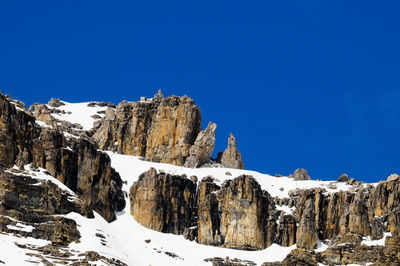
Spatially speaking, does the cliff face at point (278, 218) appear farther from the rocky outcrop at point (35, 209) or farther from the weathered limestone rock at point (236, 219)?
the rocky outcrop at point (35, 209)

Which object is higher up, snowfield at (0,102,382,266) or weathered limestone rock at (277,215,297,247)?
weathered limestone rock at (277,215,297,247)

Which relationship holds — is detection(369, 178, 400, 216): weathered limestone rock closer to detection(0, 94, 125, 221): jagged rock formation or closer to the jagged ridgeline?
the jagged ridgeline

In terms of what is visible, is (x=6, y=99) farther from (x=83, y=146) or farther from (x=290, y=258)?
(x=290, y=258)

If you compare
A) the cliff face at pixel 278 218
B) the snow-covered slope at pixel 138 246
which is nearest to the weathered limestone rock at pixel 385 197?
the cliff face at pixel 278 218

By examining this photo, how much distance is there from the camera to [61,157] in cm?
17938

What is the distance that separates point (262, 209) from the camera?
19912 cm

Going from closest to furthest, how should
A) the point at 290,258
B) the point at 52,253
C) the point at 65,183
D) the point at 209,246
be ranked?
the point at 52,253 → the point at 290,258 → the point at 65,183 → the point at 209,246

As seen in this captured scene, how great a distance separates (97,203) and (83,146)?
1215cm

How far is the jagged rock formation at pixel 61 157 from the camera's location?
537 ft

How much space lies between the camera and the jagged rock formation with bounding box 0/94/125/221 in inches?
6447

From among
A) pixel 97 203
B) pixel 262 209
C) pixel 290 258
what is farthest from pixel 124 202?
pixel 290 258

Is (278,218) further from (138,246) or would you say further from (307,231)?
(138,246)

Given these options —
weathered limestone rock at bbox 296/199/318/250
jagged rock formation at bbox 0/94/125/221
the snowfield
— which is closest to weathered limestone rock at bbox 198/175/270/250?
the snowfield

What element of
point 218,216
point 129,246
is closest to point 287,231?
point 218,216
